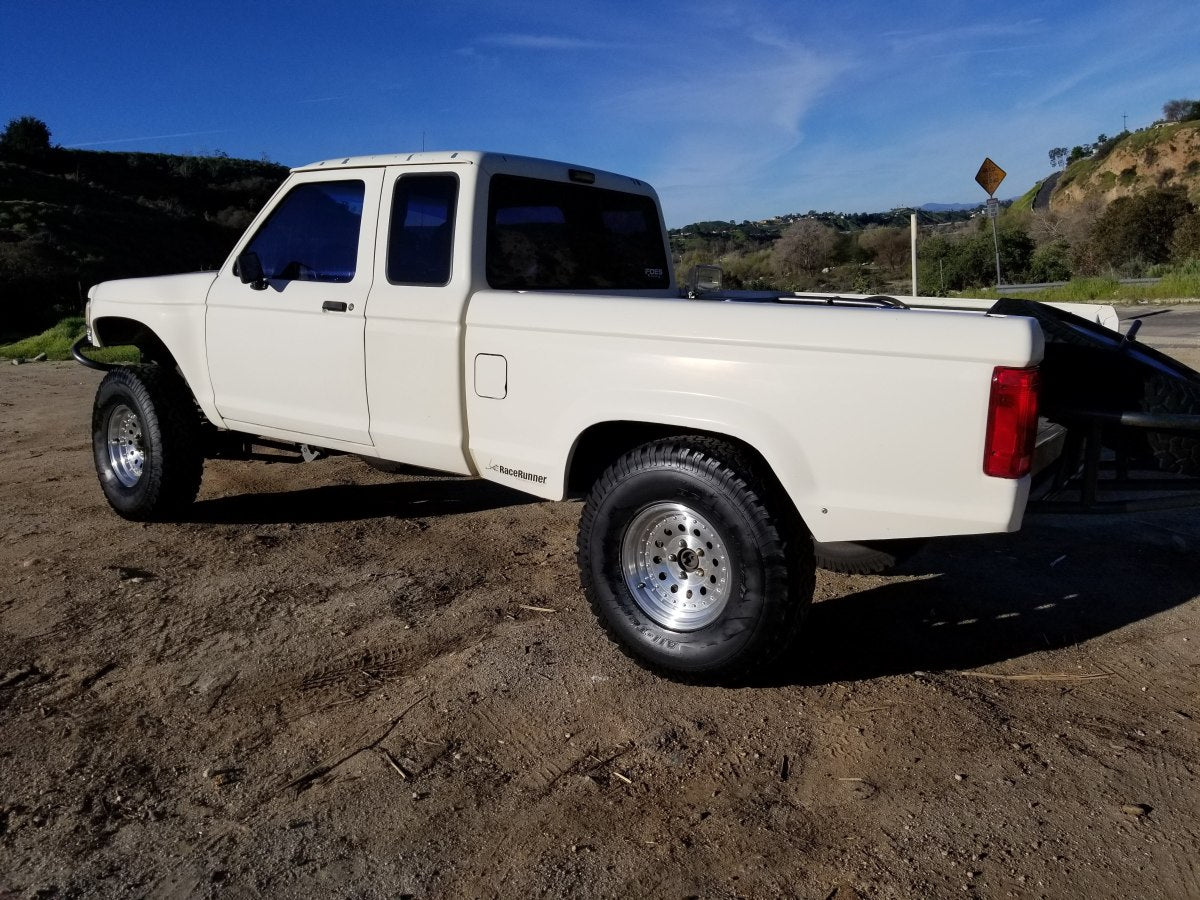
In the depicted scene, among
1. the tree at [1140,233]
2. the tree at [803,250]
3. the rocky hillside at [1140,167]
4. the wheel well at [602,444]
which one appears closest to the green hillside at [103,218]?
the tree at [803,250]

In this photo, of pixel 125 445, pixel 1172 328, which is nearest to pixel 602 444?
pixel 125 445

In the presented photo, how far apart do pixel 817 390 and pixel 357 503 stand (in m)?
3.86

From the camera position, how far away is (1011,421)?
2.97m

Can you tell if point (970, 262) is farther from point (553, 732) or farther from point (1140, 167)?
point (1140, 167)

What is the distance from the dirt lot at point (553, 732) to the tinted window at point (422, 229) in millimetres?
1529

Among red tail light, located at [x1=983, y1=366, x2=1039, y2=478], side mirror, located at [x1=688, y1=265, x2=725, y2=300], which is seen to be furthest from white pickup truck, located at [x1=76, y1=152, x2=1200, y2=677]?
side mirror, located at [x1=688, y1=265, x2=725, y2=300]

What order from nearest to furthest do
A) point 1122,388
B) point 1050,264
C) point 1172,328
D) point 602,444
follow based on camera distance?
point 1122,388, point 602,444, point 1172,328, point 1050,264

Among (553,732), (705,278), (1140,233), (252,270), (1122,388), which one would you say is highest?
(1140,233)

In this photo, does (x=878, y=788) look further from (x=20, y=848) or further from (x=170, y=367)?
(x=170, y=367)

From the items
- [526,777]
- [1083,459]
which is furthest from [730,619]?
[1083,459]

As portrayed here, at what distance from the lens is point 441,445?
14.4 feet

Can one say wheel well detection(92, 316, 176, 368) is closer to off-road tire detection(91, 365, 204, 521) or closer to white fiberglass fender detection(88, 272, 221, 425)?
white fiberglass fender detection(88, 272, 221, 425)

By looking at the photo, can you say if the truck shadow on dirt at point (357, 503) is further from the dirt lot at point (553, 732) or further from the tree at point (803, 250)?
the tree at point (803, 250)

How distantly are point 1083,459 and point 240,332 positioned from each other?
163 inches
